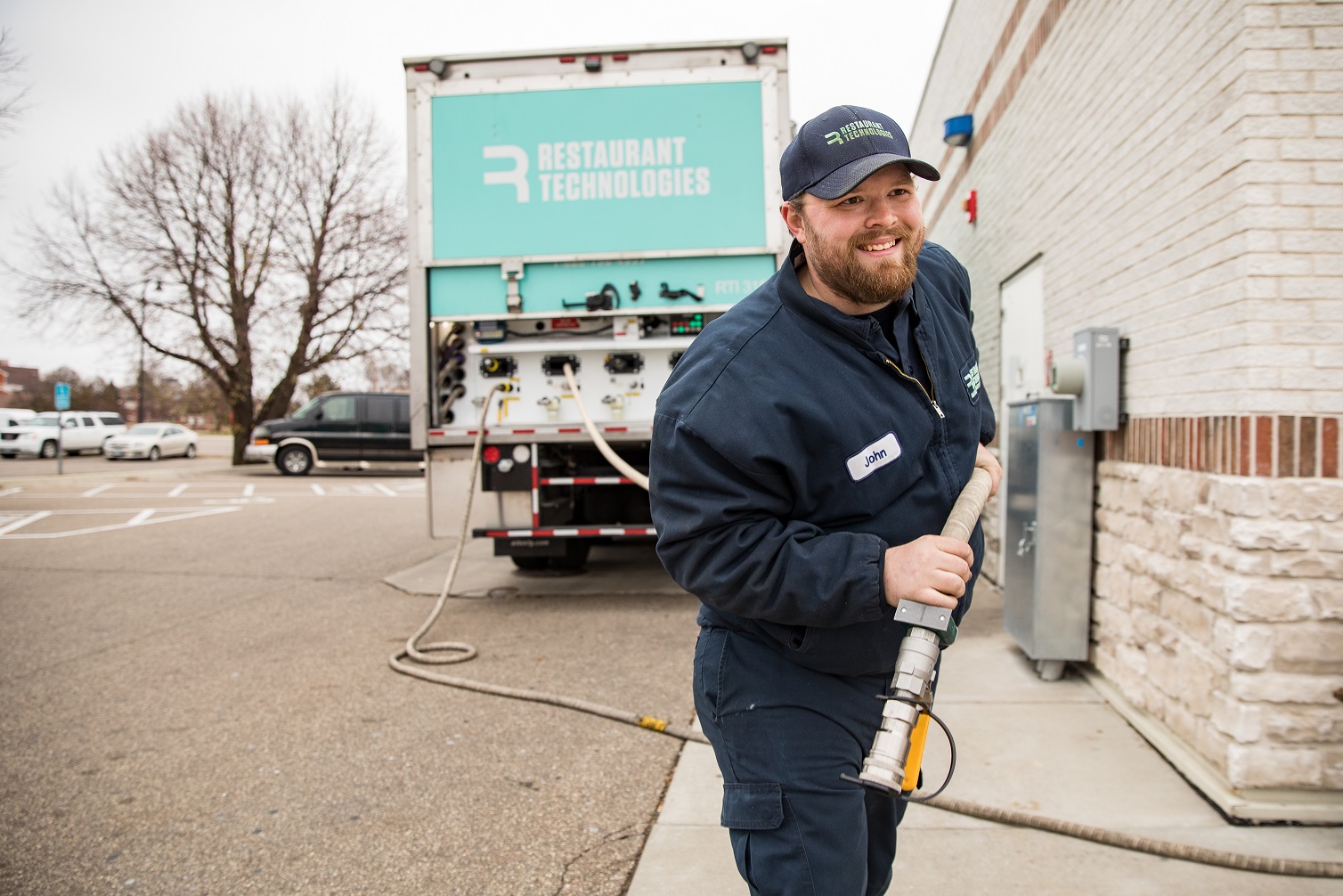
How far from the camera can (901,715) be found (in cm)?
166

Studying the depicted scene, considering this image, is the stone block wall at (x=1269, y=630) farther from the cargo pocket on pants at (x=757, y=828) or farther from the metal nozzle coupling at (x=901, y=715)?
the cargo pocket on pants at (x=757, y=828)

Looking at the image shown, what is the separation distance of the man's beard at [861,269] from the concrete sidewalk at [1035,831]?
1.88 metres

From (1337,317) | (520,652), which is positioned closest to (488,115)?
(520,652)

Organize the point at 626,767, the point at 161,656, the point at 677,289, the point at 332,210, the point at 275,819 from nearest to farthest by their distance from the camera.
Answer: the point at 275,819 < the point at 626,767 < the point at 161,656 < the point at 677,289 < the point at 332,210

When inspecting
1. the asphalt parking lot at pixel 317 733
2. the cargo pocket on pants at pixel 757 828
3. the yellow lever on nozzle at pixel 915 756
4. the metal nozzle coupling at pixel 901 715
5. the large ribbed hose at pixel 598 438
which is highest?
the large ribbed hose at pixel 598 438

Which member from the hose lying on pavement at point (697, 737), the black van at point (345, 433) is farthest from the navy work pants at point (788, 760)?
the black van at point (345, 433)

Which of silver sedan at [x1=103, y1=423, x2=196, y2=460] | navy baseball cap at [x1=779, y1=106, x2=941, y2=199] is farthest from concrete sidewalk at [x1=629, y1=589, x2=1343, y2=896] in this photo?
silver sedan at [x1=103, y1=423, x2=196, y2=460]

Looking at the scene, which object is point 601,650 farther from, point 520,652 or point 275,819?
point 275,819

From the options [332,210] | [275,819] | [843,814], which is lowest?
[275,819]

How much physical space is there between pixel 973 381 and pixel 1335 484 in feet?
5.78

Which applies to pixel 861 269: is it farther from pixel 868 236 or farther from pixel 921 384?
pixel 921 384

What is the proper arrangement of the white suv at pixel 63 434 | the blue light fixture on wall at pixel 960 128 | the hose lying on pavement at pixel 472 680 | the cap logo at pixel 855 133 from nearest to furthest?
the cap logo at pixel 855 133 < the hose lying on pavement at pixel 472 680 < the blue light fixture on wall at pixel 960 128 < the white suv at pixel 63 434

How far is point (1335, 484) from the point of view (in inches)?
120

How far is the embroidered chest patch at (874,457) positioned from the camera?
1810 millimetres
